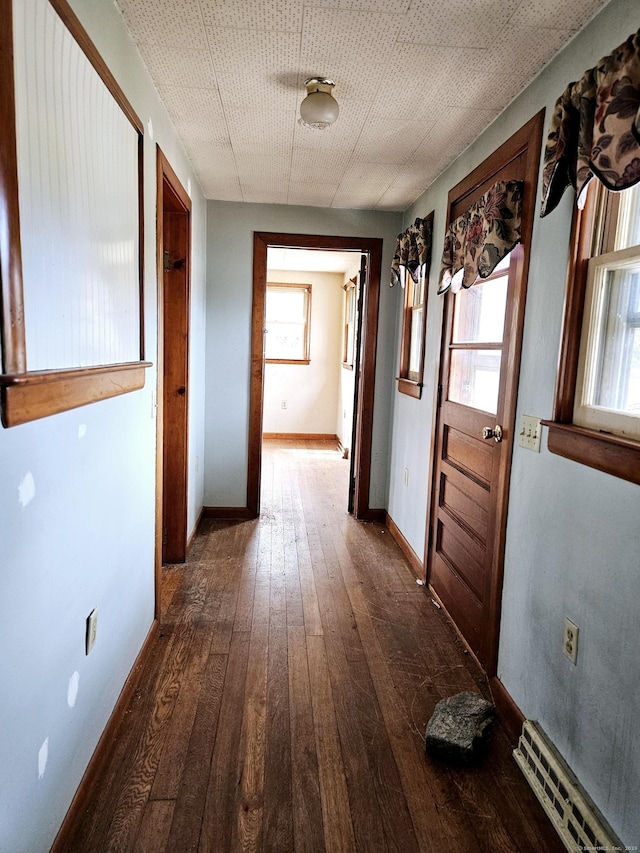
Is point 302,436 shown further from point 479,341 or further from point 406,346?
point 479,341

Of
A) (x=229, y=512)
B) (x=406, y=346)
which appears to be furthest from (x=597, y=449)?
(x=229, y=512)

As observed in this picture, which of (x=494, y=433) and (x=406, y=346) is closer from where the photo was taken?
(x=494, y=433)

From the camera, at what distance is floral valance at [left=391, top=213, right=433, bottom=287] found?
3016 millimetres

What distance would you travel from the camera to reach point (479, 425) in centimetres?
223

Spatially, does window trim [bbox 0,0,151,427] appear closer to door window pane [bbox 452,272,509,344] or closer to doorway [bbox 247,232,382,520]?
door window pane [bbox 452,272,509,344]

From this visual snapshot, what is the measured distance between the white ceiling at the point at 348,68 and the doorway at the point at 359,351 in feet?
2.80

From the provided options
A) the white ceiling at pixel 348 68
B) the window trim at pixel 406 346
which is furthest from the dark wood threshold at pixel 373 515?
the white ceiling at pixel 348 68

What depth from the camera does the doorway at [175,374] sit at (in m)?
2.89

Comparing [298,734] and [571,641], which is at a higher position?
[571,641]

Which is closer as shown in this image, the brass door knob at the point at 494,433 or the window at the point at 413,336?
the brass door knob at the point at 494,433

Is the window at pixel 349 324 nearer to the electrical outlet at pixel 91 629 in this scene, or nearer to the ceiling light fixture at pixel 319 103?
the ceiling light fixture at pixel 319 103

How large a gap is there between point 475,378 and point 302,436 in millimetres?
5061

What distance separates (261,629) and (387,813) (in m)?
1.04

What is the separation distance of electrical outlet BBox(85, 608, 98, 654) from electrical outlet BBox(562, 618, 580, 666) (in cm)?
136
